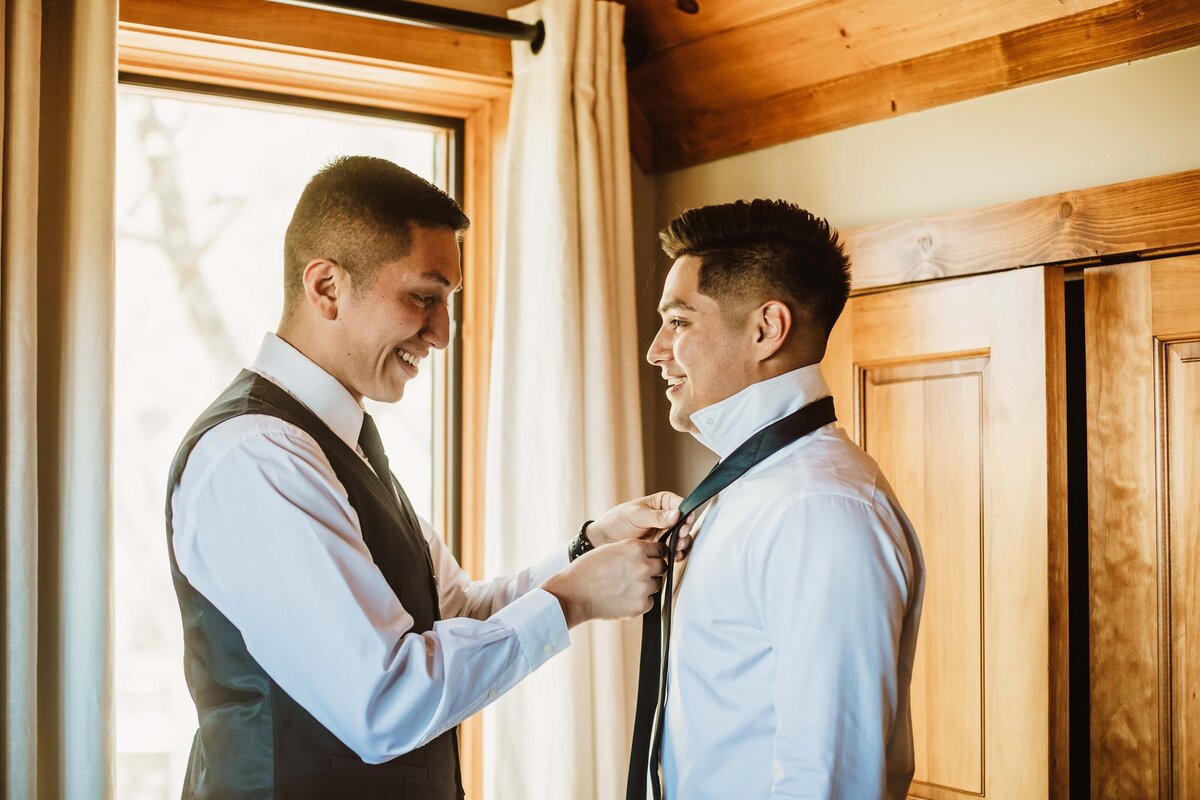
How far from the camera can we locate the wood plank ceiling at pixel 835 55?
7.22 feet

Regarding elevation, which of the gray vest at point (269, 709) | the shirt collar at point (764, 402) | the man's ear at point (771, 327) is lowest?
the gray vest at point (269, 709)

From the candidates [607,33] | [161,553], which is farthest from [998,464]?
[161,553]

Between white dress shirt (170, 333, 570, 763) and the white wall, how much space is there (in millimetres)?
1473

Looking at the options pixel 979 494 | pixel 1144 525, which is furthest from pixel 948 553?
pixel 1144 525

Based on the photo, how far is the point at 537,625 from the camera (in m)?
1.53

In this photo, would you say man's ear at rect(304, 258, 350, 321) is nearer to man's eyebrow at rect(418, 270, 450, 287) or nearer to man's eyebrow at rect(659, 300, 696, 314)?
man's eyebrow at rect(418, 270, 450, 287)

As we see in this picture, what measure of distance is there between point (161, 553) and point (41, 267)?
28.6 inches

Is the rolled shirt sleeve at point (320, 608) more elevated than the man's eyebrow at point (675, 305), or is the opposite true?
the man's eyebrow at point (675, 305)

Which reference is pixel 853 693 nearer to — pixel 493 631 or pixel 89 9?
pixel 493 631

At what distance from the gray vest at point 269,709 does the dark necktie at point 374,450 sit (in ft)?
0.52

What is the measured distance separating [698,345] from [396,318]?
1.58 feet

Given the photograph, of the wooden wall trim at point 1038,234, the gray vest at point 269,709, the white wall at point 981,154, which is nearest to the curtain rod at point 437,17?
the white wall at point 981,154

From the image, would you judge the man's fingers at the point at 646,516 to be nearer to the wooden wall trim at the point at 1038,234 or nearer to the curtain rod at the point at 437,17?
the wooden wall trim at the point at 1038,234

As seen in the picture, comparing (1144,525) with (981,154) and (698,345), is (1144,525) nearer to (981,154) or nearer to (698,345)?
(981,154)
